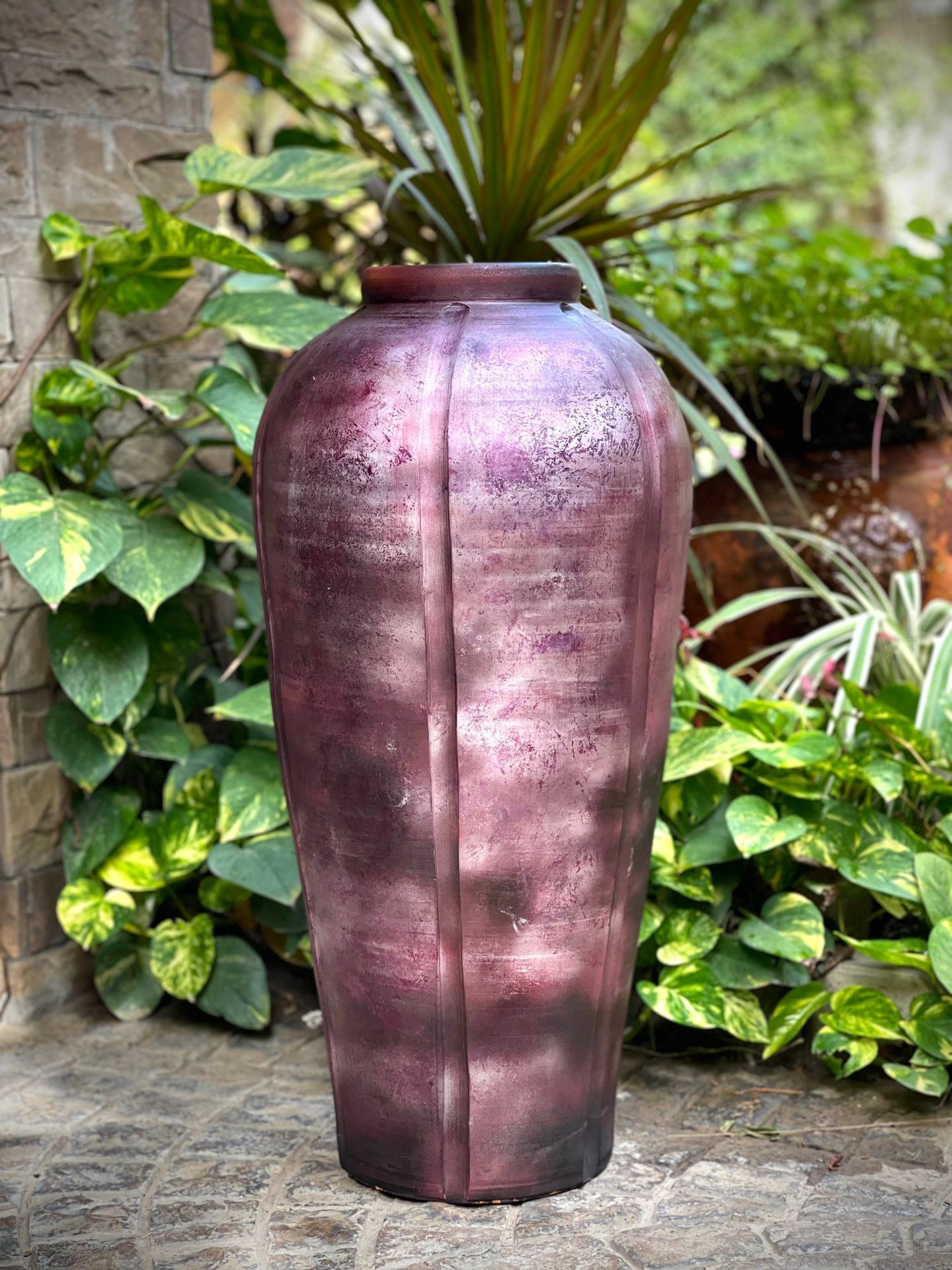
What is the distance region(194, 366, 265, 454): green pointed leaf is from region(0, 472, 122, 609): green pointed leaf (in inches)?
9.2

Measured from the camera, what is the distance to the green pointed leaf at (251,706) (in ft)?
6.77

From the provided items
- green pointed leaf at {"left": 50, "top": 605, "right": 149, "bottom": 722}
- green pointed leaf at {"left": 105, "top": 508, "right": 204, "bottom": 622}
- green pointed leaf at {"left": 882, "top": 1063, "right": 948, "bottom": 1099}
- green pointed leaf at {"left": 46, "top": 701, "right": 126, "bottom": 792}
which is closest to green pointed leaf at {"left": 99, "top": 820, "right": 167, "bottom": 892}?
green pointed leaf at {"left": 46, "top": 701, "right": 126, "bottom": 792}

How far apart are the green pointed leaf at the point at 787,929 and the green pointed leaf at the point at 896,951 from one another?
5 centimetres

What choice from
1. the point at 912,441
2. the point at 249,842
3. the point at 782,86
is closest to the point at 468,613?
the point at 249,842

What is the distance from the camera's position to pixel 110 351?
92.4 inches

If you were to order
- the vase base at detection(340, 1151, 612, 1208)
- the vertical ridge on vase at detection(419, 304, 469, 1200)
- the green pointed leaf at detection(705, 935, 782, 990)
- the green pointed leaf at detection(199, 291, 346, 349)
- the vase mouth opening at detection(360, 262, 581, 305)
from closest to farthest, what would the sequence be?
the vertical ridge on vase at detection(419, 304, 469, 1200) < the vase mouth opening at detection(360, 262, 581, 305) < the vase base at detection(340, 1151, 612, 1208) < the green pointed leaf at detection(705, 935, 782, 990) < the green pointed leaf at detection(199, 291, 346, 349)

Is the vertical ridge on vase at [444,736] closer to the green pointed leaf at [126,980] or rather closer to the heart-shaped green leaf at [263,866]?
the heart-shaped green leaf at [263,866]

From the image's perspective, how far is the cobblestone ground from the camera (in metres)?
1.58

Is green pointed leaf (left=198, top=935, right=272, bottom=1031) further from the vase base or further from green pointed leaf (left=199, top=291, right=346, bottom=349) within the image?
green pointed leaf (left=199, top=291, right=346, bottom=349)

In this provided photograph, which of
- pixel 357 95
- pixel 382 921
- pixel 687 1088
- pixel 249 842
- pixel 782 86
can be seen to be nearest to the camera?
pixel 382 921

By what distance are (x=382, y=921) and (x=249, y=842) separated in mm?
648

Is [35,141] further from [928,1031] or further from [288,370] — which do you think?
[928,1031]

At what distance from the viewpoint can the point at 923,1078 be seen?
1.87 m

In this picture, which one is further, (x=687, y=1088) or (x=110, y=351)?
(x=110, y=351)
